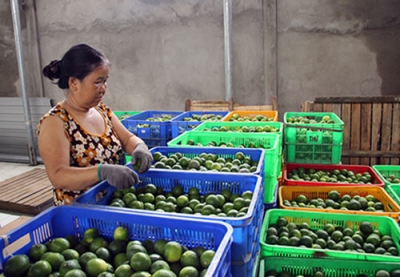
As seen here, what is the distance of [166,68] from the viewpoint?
22.2 ft

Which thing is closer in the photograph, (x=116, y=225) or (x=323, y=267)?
(x=116, y=225)

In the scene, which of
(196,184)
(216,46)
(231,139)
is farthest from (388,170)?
(216,46)

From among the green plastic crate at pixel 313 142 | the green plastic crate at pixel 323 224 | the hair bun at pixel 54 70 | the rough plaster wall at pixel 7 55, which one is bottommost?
the green plastic crate at pixel 323 224

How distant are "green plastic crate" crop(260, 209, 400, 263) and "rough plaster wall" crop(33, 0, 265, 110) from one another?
395cm

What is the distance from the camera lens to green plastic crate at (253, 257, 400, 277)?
201 cm

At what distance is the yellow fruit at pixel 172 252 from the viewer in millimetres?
1261

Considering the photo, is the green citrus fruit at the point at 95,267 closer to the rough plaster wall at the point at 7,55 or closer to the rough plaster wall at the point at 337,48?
the rough plaster wall at the point at 337,48

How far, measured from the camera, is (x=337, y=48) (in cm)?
576

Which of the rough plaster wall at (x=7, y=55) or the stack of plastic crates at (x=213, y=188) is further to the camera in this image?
the rough plaster wall at (x=7, y=55)

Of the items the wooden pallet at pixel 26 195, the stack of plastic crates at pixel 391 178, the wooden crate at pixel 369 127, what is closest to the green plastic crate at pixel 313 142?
the stack of plastic crates at pixel 391 178

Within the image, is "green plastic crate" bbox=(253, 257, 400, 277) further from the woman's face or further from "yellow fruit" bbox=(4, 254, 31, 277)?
the woman's face

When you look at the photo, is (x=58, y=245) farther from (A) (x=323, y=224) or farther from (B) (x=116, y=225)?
(A) (x=323, y=224)

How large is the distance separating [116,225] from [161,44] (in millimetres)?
5746

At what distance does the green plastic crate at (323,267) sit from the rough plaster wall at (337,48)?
440cm
